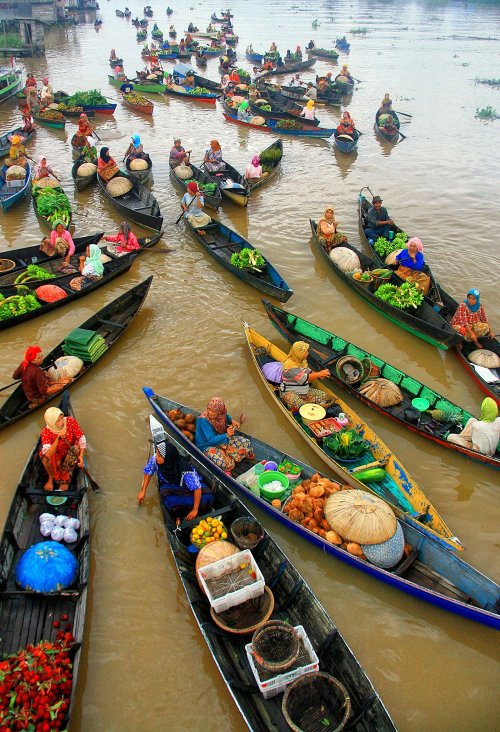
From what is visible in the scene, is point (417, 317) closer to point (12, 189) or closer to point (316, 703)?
point (316, 703)

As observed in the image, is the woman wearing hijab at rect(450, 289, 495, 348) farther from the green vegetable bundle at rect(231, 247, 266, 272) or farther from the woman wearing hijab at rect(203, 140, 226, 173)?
the woman wearing hijab at rect(203, 140, 226, 173)

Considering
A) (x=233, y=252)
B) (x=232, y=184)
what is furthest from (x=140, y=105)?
(x=233, y=252)

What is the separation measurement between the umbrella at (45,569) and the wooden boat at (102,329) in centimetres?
357

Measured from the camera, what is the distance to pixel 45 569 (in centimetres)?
644

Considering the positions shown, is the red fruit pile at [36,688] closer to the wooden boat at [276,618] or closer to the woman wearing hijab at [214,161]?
the wooden boat at [276,618]

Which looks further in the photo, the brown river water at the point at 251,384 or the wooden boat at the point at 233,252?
the wooden boat at the point at 233,252

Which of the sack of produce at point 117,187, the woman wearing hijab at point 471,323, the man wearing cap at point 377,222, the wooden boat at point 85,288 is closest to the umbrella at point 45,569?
the wooden boat at point 85,288

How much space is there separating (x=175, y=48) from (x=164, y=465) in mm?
48390

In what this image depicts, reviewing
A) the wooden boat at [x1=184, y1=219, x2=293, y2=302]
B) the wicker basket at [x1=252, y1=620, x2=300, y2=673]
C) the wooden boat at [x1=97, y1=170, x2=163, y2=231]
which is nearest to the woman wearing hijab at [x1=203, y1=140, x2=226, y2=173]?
the wooden boat at [x1=97, y1=170, x2=163, y2=231]

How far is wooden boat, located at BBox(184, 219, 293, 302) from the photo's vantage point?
13243mm

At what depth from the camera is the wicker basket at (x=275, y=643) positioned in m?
5.72

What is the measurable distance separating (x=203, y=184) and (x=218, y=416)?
12869mm

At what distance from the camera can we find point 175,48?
4400cm

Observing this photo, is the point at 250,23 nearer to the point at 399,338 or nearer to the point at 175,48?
the point at 175,48
